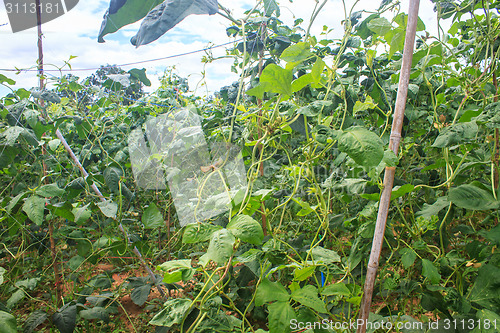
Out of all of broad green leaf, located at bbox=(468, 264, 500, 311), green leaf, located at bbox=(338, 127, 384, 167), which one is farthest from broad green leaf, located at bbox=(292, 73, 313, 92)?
broad green leaf, located at bbox=(468, 264, 500, 311)

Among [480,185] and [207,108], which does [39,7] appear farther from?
[480,185]

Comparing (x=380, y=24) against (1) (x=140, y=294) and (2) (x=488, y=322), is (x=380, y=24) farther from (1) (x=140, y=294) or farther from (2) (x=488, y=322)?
(1) (x=140, y=294)

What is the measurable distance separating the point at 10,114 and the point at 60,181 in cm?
55

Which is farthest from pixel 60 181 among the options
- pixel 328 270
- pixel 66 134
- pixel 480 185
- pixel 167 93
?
pixel 480 185

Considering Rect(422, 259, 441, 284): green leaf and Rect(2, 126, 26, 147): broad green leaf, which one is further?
Rect(2, 126, 26, 147): broad green leaf

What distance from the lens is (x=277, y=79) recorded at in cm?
90

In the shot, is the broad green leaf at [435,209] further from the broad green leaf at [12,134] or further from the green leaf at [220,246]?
the broad green leaf at [12,134]

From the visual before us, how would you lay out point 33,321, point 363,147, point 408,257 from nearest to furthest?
point 363,147
point 408,257
point 33,321

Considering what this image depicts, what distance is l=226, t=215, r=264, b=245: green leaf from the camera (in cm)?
79

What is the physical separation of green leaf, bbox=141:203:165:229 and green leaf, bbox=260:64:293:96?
88 cm

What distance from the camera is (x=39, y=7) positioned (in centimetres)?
139

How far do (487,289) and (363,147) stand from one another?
683 millimetres

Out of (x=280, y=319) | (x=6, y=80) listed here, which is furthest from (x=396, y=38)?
(x=6, y=80)

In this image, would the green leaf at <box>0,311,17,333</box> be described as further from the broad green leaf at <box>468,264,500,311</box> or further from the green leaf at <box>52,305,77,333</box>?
the broad green leaf at <box>468,264,500,311</box>
